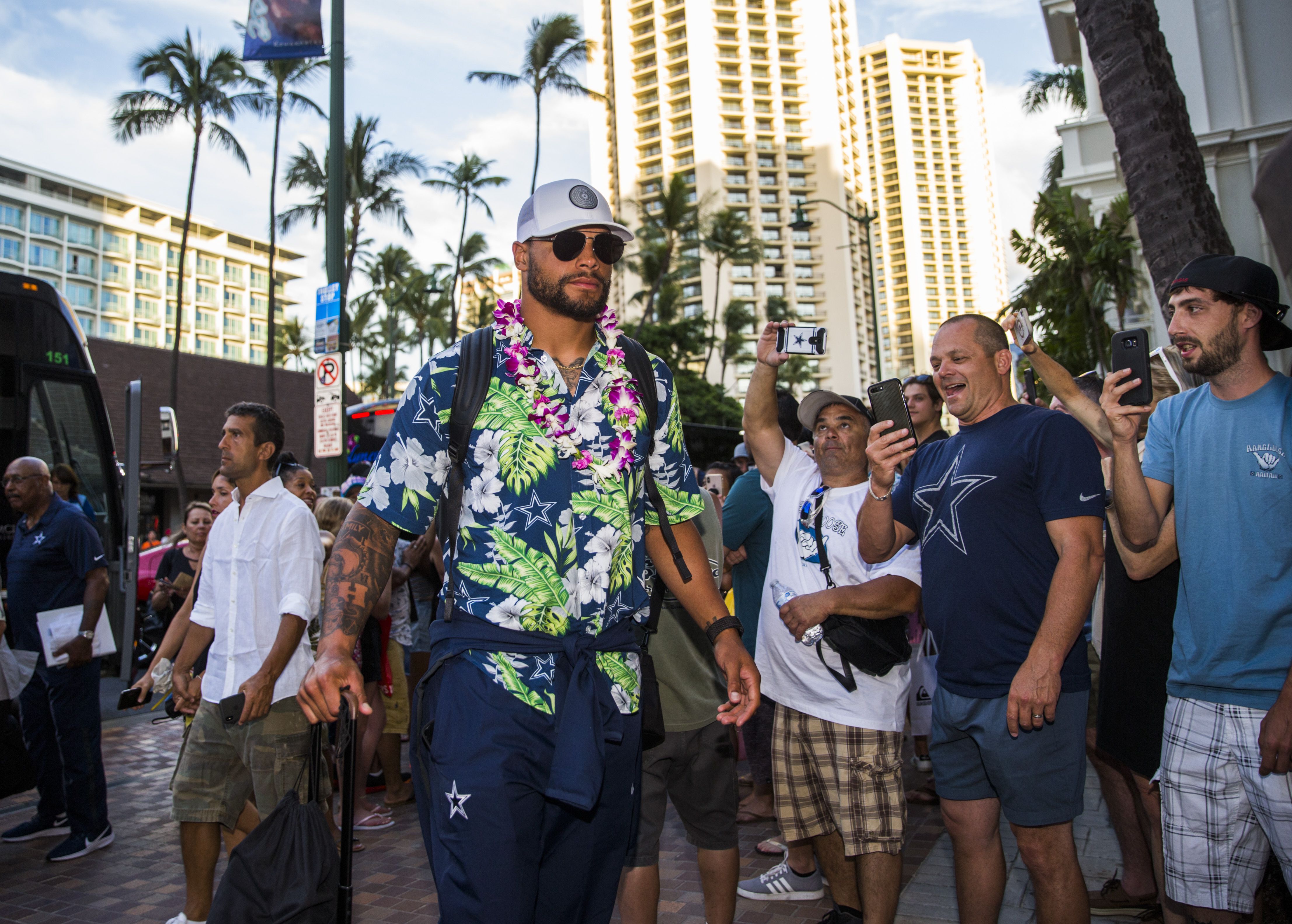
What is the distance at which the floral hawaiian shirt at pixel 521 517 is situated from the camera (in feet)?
7.79

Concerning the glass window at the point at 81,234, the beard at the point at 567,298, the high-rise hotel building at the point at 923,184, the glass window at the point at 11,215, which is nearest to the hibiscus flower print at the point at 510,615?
the beard at the point at 567,298

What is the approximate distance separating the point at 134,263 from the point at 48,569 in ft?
376

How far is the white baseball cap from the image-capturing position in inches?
105

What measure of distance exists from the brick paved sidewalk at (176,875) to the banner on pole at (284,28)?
744cm

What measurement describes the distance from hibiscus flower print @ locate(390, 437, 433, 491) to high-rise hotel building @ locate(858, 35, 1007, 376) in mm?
159137

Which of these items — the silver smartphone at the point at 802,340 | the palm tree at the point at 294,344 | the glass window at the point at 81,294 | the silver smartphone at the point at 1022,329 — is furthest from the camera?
the glass window at the point at 81,294

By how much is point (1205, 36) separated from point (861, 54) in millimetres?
159410

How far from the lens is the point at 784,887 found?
4.60 m

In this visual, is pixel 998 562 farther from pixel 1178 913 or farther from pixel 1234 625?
pixel 1178 913

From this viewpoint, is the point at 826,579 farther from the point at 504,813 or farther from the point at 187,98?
the point at 187,98

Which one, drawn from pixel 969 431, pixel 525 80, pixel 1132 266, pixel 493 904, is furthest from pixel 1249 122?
pixel 525 80

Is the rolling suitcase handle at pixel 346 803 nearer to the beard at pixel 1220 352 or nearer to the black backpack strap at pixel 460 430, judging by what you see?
the black backpack strap at pixel 460 430

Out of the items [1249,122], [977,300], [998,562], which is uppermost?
[977,300]

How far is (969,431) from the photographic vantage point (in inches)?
138
